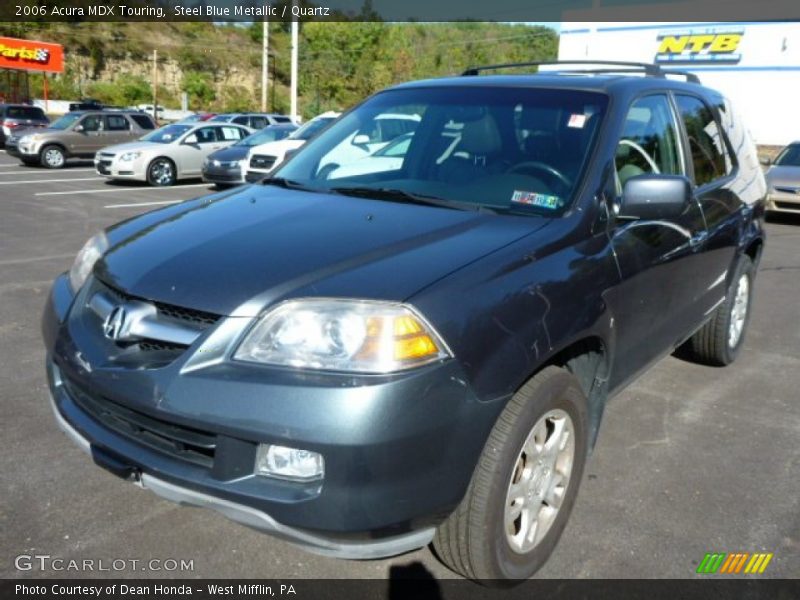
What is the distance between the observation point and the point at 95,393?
2.40 meters

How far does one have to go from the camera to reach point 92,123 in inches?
785

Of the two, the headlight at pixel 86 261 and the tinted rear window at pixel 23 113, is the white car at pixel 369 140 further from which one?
the tinted rear window at pixel 23 113

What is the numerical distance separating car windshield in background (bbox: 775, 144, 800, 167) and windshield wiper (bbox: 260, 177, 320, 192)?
1243cm

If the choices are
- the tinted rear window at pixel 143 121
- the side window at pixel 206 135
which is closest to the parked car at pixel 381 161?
the side window at pixel 206 135

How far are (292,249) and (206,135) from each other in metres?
15.9

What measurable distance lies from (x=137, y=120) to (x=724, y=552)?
833 inches

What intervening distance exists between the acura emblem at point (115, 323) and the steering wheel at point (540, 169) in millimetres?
1694

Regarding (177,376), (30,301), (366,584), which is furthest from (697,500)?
(30,301)

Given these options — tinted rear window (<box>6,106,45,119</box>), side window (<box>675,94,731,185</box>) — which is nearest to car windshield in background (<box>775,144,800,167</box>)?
side window (<box>675,94,731,185</box>)

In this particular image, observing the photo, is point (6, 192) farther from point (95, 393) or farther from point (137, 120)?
point (95, 393)

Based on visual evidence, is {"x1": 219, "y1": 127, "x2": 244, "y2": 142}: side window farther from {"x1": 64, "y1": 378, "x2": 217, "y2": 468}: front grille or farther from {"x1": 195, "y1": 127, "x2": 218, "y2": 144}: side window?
{"x1": 64, "y1": 378, "x2": 217, "y2": 468}: front grille

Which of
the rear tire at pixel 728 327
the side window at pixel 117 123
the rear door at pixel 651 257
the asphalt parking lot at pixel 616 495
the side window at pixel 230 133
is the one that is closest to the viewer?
the asphalt parking lot at pixel 616 495

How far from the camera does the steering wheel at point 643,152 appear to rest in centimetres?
327

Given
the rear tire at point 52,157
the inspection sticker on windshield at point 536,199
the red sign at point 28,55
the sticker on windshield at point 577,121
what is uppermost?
the red sign at point 28,55
